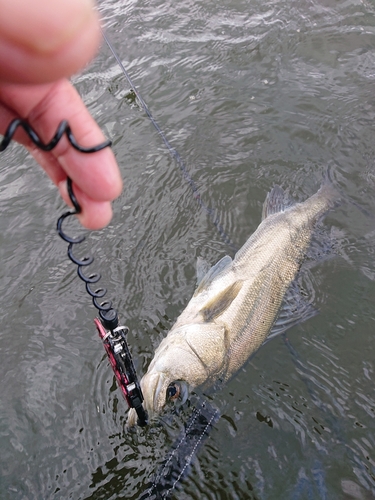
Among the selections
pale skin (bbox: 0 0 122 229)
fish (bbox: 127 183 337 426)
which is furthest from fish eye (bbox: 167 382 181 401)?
pale skin (bbox: 0 0 122 229)

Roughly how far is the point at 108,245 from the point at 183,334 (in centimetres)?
166

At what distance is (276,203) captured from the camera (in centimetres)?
443

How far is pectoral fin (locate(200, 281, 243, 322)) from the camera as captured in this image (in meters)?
3.72

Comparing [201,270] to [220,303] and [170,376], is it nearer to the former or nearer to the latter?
[220,303]

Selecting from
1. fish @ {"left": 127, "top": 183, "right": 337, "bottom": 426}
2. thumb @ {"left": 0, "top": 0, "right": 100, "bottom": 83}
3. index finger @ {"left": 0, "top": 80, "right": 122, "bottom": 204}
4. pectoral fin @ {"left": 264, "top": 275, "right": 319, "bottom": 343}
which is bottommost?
pectoral fin @ {"left": 264, "top": 275, "right": 319, "bottom": 343}

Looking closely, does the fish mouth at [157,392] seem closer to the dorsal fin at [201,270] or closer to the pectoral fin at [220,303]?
the pectoral fin at [220,303]

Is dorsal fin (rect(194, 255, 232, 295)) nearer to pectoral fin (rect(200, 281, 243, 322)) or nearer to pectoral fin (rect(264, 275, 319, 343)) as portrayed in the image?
pectoral fin (rect(200, 281, 243, 322))

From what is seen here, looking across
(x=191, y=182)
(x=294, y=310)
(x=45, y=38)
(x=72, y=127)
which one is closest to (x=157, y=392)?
(x=294, y=310)

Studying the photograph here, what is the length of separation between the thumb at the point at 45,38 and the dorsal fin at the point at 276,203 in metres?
3.47

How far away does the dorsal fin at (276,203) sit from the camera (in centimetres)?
440

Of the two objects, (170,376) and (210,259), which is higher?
(170,376)

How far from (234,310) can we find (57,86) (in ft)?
8.68

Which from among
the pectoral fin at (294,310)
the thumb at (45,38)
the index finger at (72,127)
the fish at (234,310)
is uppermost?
the thumb at (45,38)

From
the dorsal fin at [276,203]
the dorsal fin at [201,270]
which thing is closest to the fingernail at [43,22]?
the dorsal fin at [201,270]
